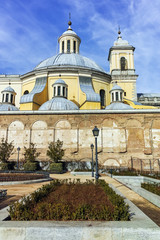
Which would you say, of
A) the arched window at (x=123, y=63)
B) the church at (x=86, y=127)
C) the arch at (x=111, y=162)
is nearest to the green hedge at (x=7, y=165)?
the church at (x=86, y=127)

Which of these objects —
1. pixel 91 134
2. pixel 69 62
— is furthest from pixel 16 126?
pixel 69 62

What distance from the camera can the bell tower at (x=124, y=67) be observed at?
1117 inches

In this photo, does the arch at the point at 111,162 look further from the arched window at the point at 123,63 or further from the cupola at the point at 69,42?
the cupola at the point at 69,42

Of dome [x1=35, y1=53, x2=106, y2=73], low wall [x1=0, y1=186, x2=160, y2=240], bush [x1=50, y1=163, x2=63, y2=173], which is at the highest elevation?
dome [x1=35, y1=53, x2=106, y2=73]

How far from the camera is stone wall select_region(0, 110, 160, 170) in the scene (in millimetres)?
→ 18875

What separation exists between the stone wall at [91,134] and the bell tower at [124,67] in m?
9.36

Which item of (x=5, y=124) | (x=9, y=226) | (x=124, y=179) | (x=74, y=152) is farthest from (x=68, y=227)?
(x=5, y=124)

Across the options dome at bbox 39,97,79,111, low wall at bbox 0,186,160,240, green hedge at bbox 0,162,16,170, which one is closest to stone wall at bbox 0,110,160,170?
dome at bbox 39,97,79,111

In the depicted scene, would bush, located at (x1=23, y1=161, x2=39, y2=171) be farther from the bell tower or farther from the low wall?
the bell tower

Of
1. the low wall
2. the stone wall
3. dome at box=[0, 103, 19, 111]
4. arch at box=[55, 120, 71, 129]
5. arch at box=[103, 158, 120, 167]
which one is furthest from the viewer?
dome at box=[0, 103, 19, 111]

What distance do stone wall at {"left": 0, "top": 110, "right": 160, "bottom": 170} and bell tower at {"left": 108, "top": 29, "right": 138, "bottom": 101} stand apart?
9358mm

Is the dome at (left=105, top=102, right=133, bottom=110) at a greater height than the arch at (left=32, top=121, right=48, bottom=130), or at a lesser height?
greater

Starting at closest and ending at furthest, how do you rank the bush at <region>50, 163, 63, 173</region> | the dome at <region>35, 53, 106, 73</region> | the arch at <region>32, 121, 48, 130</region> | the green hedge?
1. the bush at <region>50, 163, 63, 173</region>
2. the green hedge
3. the arch at <region>32, 121, 48, 130</region>
4. the dome at <region>35, 53, 106, 73</region>

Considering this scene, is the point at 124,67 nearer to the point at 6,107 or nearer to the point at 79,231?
the point at 6,107
